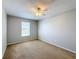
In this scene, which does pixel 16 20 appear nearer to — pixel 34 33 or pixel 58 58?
pixel 34 33

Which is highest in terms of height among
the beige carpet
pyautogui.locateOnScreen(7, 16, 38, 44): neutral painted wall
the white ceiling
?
the white ceiling

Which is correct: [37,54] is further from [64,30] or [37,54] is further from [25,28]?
[25,28]

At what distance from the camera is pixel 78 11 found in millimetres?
540

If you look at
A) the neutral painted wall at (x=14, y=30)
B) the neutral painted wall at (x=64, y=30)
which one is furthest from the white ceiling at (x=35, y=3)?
the neutral painted wall at (x=14, y=30)

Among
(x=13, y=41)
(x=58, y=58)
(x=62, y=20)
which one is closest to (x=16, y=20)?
(x=13, y=41)

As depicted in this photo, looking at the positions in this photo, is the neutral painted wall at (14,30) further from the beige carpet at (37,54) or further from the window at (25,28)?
the beige carpet at (37,54)

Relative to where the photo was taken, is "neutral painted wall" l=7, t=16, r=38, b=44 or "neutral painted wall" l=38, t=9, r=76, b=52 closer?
"neutral painted wall" l=38, t=9, r=76, b=52

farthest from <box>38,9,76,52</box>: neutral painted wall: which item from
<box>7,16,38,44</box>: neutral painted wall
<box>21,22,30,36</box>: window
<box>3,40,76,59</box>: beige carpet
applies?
<box>7,16,38,44</box>: neutral painted wall

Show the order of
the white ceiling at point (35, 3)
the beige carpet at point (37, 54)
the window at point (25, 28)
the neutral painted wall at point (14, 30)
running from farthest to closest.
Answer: the window at point (25, 28) → the neutral painted wall at point (14, 30) → the beige carpet at point (37, 54) → the white ceiling at point (35, 3)

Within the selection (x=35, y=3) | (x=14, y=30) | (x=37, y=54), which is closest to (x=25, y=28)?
(x=14, y=30)

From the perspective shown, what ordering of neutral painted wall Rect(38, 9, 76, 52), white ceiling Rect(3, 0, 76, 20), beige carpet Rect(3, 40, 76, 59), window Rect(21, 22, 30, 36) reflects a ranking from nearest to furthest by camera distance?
1. white ceiling Rect(3, 0, 76, 20)
2. beige carpet Rect(3, 40, 76, 59)
3. neutral painted wall Rect(38, 9, 76, 52)
4. window Rect(21, 22, 30, 36)

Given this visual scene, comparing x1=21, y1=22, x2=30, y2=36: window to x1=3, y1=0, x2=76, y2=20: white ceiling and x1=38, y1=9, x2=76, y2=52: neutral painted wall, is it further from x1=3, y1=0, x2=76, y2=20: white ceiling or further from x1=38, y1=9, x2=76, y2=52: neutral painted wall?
x1=38, y1=9, x2=76, y2=52: neutral painted wall

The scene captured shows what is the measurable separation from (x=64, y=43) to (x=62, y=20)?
5.11ft

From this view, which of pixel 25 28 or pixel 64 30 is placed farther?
pixel 25 28
